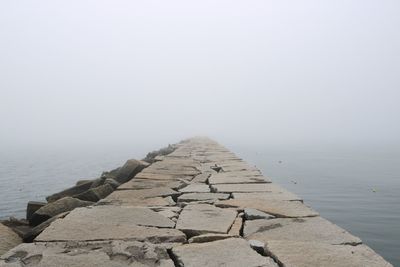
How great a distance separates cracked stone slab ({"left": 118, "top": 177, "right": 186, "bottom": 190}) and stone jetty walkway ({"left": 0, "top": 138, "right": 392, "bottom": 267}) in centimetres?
48

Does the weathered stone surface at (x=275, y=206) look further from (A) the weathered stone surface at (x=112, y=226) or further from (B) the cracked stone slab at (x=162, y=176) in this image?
(B) the cracked stone slab at (x=162, y=176)

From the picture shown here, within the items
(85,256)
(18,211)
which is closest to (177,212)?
(85,256)

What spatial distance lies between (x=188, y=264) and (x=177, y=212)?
42.0 inches

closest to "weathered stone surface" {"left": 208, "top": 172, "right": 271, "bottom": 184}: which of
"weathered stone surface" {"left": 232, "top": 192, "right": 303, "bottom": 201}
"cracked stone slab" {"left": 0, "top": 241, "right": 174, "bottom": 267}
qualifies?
"weathered stone surface" {"left": 232, "top": 192, "right": 303, "bottom": 201}

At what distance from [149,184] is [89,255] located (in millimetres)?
2320

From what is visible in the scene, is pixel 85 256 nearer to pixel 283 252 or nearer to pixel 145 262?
pixel 145 262

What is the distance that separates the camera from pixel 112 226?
2457 millimetres

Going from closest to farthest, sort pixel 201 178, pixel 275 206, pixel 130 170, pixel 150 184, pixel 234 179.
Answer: pixel 275 206 < pixel 150 184 < pixel 234 179 < pixel 201 178 < pixel 130 170

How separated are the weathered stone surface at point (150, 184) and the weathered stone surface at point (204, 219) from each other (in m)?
1.10

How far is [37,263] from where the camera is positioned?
1849mm

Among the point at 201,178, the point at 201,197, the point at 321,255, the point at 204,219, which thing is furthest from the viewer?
the point at 201,178

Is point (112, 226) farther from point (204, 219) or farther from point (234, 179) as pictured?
point (234, 179)

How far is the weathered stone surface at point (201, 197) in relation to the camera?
335 centimetres

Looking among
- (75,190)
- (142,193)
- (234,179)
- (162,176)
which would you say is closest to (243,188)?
(234,179)
